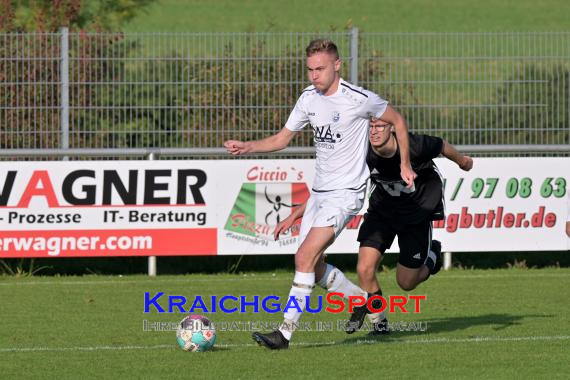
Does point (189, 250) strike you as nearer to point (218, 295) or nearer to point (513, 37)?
point (218, 295)

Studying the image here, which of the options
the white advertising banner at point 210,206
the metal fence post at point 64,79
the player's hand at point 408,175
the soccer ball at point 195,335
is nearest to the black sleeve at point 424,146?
the player's hand at point 408,175

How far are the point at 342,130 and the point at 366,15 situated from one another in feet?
131

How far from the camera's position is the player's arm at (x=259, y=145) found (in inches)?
373

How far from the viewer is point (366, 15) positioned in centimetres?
4866

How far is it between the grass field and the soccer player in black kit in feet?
1.62

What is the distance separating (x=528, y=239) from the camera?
606 inches

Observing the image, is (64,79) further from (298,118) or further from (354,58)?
(298,118)

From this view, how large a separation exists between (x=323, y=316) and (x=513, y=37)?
6.23 meters

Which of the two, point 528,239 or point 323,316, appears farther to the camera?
point 528,239

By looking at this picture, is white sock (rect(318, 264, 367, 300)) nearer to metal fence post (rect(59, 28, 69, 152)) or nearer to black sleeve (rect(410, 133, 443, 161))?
black sleeve (rect(410, 133, 443, 161))

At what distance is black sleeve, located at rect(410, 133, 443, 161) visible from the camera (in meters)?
9.95

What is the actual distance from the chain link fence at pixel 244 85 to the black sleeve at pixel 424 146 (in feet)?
18.7

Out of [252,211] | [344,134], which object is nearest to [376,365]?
[344,134]

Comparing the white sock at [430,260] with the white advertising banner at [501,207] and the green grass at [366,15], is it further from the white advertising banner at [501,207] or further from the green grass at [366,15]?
the green grass at [366,15]
